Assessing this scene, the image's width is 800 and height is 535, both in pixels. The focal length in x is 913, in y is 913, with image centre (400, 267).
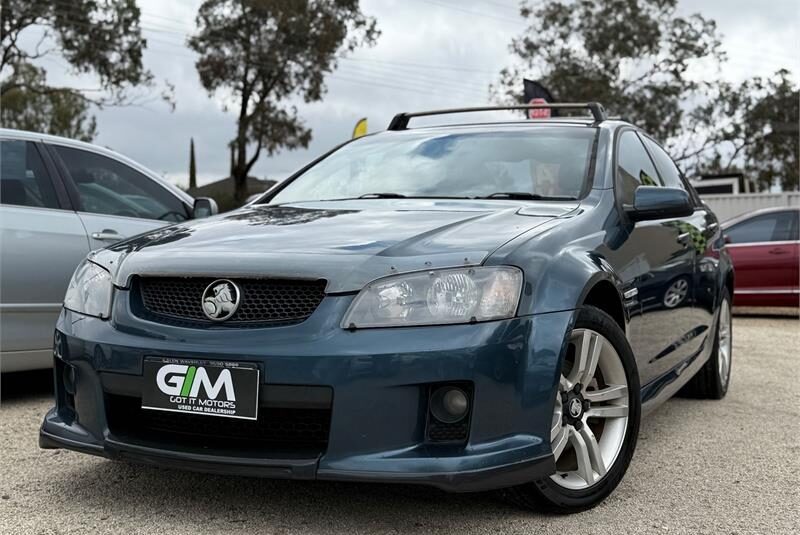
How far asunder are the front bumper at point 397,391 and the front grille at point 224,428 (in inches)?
1.3

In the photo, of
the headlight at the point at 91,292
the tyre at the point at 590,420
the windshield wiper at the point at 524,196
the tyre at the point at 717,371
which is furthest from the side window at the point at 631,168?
the headlight at the point at 91,292

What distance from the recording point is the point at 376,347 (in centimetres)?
255

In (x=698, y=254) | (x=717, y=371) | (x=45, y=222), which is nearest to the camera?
(x=698, y=254)

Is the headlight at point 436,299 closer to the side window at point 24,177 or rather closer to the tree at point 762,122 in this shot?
the side window at point 24,177

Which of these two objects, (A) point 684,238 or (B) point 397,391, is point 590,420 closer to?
(B) point 397,391

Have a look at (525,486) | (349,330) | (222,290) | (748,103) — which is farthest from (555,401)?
(748,103)

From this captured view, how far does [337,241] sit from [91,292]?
88 centimetres

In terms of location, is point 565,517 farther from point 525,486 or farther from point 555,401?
point 555,401

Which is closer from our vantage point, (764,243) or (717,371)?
(717,371)

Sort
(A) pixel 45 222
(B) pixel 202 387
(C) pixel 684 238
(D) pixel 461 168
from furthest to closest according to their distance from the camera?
(A) pixel 45 222, (C) pixel 684 238, (D) pixel 461 168, (B) pixel 202 387

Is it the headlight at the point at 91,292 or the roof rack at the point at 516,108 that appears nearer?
the headlight at the point at 91,292

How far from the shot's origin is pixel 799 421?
187 inches

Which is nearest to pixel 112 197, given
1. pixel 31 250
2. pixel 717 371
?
pixel 31 250

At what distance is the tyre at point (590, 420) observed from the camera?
2.91m
